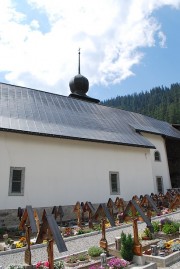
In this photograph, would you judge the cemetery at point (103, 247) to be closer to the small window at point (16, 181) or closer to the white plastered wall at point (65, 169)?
the small window at point (16, 181)

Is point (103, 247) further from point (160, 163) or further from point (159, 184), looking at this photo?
point (160, 163)

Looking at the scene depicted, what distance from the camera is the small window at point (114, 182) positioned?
1605cm

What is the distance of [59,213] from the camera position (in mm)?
12234

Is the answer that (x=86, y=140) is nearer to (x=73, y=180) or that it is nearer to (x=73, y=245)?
(x=73, y=180)

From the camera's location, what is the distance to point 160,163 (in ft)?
72.9

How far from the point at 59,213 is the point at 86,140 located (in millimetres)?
4566

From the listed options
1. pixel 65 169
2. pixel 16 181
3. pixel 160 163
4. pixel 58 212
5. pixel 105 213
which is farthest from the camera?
pixel 160 163

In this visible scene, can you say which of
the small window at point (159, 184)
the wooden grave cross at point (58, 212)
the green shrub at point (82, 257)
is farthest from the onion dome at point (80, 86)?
the green shrub at point (82, 257)

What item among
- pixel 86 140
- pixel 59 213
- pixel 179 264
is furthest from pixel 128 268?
pixel 86 140

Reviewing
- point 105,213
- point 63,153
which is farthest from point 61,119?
point 105,213

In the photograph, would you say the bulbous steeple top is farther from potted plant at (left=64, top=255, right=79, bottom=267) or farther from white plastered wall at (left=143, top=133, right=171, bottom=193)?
potted plant at (left=64, top=255, right=79, bottom=267)

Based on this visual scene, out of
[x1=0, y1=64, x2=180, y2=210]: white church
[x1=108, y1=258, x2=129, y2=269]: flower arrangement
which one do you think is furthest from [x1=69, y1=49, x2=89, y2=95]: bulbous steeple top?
[x1=108, y1=258, x2=129, y2=269]: flower arrangement

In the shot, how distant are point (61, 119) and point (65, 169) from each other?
3652mm

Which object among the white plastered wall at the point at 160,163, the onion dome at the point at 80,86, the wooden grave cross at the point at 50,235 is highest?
the onion dome at the point at 80,86
